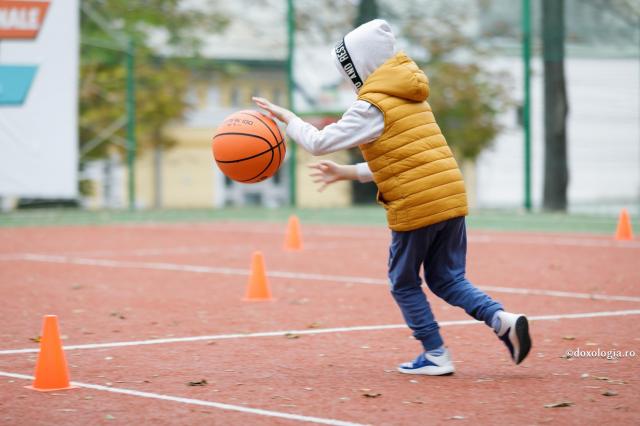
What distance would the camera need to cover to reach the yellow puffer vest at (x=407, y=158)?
668 cm

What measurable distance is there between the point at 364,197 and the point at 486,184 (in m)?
3.84

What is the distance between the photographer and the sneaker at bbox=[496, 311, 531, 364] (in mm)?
6488

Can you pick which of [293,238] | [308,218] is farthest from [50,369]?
[308,218]

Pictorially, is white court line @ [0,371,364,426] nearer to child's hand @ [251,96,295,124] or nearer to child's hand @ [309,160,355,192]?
child's hand @ [309,160,355,192]

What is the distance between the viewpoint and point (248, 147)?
740cm

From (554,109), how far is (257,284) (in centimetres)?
1476

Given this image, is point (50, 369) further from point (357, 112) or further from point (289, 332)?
point (289, 332)

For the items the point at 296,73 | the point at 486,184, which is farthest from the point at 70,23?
the point at 486,184

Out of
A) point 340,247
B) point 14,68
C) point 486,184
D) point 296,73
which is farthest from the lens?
point 486,184

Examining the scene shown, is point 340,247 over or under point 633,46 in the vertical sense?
under

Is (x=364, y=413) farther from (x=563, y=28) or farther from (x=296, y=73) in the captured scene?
(x=296, y=73)

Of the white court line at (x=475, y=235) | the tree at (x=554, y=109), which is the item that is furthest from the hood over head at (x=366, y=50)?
the tree at (x=554, y=109)

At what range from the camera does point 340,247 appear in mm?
15945

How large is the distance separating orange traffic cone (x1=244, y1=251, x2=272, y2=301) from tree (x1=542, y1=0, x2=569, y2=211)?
14424 mm
